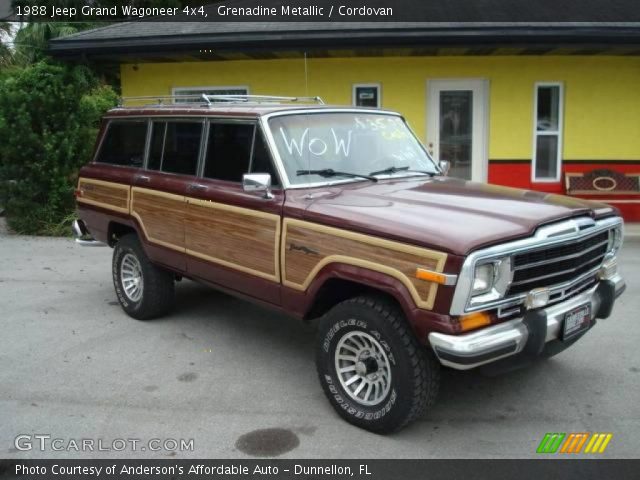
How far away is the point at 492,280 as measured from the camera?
3.42 m

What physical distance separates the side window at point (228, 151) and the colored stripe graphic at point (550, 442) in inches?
106

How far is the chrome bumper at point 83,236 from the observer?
6570 mm

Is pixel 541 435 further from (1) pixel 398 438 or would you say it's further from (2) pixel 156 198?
(2) pixel 156 198

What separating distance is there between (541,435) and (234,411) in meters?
1.95

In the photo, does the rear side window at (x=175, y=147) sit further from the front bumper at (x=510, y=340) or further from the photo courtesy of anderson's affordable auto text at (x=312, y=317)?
the front bumper at (x=510, y=340)

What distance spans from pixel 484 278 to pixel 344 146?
181 centimetres

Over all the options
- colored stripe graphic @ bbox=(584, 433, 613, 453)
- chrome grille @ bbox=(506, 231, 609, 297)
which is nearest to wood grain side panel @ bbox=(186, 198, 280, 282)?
chrome grille @ bbox=(506, 231, 609, 297)

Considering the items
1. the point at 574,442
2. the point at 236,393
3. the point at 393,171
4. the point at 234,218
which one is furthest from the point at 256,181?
the point at 574,442

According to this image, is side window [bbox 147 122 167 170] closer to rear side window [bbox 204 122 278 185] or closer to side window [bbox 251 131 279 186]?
rear side window [bbox 204 122 278 185]

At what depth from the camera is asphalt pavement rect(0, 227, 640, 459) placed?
3.76 meters

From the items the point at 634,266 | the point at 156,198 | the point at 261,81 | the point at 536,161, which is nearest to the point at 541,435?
the point at 156,198

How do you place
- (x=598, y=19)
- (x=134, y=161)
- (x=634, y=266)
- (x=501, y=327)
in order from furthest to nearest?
1. (x=598, y=19)
2. (x=634, y=266)
3. (x=134, y=161)
4. (x=501, y=327)

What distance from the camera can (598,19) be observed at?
1016 cm

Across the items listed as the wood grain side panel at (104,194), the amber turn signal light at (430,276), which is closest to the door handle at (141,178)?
the wood grain side panel at (104,194)
